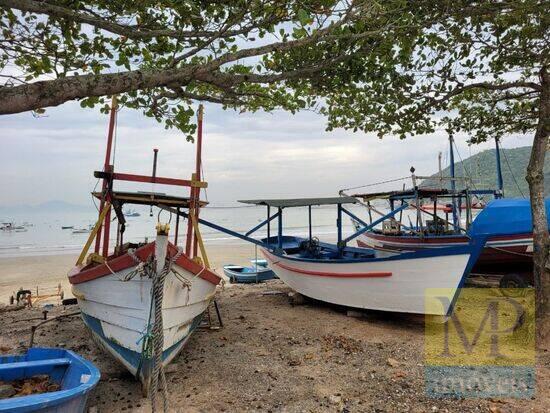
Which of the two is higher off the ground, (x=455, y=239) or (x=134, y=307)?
(x=455, y=239)

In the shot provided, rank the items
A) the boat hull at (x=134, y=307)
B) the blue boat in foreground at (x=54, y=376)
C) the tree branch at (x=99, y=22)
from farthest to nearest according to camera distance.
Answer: the boat hull at (x=134, y=307) → the tree branch at (x=99, y=22) → the blue boat in foreground at (x=54, y=376)

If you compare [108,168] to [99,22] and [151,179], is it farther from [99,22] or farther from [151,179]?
[99,22]

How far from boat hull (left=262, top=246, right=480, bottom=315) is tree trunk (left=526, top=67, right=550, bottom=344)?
1.03m

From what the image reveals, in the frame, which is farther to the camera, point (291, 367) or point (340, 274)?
point (340, 274)

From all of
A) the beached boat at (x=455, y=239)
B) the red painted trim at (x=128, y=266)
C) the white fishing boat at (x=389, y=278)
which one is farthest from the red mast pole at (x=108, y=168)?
the beached boat at (x=455, y=239)

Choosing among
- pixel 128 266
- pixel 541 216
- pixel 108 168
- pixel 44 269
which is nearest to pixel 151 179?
pixel 108 168

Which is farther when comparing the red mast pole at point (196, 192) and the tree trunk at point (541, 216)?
the red mast pole at point (196, 192)

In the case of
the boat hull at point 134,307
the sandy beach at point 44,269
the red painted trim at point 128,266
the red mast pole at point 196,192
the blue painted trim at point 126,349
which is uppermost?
the red mast pole at point 196,192

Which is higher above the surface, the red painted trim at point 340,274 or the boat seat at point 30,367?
the red painted trim at point 340,274

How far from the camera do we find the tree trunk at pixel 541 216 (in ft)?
21.3

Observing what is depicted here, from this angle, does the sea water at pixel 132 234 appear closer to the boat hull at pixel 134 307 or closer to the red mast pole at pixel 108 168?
the red mast pole at pixel 108 168

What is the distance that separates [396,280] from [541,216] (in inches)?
111

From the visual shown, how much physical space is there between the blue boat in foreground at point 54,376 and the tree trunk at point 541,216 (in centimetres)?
705

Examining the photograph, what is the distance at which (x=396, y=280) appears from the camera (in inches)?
304
